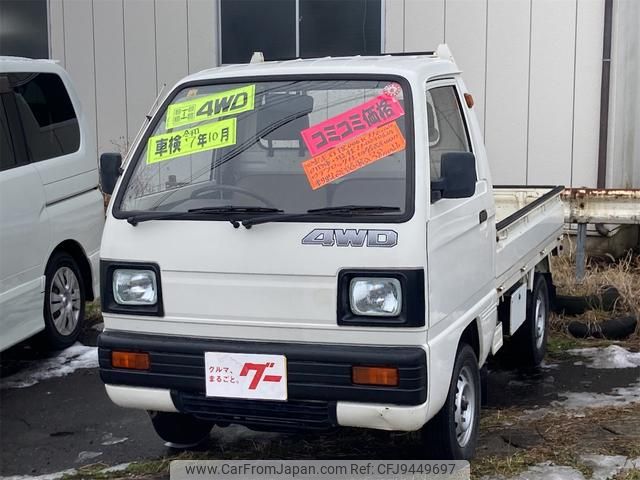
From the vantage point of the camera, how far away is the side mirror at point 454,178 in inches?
159

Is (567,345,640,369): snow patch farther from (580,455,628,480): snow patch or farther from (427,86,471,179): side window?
(427,86,471,179): side window

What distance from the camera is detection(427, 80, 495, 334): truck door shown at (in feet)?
13.1

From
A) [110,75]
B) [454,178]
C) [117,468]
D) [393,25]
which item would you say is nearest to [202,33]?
[110,75]

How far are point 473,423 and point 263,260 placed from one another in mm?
1472

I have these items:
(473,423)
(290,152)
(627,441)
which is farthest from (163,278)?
(627,441)

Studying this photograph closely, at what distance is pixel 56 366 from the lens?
6.57 m

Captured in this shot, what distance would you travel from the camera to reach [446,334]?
13.4 ft

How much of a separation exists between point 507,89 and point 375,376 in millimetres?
6172

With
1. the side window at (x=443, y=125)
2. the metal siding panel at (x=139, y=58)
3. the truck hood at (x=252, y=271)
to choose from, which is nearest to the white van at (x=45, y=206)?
the truck hood at (x=252, y=271)

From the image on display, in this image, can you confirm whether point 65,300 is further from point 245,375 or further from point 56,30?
point 56,30

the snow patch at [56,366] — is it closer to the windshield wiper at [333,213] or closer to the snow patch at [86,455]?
the snow patch at [86,455]

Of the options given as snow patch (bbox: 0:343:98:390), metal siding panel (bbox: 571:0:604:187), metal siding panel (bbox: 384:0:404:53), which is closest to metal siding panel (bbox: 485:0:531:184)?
metal siding panel (bbox: 571:0:604:187)

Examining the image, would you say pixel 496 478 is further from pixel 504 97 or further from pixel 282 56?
pixel 282 56

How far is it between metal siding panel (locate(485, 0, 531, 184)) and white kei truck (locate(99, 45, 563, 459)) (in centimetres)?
486
